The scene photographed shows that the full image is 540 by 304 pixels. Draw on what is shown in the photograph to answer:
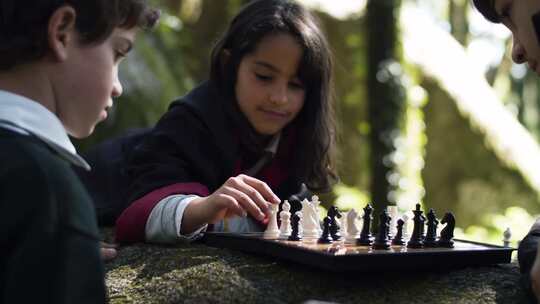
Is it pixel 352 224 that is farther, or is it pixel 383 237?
pixel 352 224

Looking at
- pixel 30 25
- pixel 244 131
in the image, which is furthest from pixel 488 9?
pixel 30 25

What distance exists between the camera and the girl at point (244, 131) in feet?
8.03

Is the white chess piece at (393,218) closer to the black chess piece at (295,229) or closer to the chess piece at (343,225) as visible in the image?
the chess piece at (343,225)

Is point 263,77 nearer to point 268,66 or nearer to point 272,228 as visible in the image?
point 268,66

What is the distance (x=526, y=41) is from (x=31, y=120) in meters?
1.33

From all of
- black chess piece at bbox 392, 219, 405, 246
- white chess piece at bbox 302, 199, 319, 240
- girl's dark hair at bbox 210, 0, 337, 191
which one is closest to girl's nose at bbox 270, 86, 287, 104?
girl's dark hair at bbox 210, 0, 337, 191

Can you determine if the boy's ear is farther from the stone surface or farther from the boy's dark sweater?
the stone surface

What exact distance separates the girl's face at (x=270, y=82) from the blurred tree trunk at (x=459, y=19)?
48.1 feet

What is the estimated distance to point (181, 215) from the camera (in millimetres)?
2289

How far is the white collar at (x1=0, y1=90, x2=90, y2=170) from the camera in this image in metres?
1.41

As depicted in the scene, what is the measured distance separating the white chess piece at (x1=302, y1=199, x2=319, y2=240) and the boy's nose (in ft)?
2.61

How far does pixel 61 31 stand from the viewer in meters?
1.50

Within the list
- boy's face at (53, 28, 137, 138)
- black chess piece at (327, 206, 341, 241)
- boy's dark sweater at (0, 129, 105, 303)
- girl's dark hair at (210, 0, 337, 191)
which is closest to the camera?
boy's dark sweater at (0, 129, 105, 303)

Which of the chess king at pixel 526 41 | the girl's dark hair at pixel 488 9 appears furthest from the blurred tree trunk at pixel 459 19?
the chess king at pixel 526 41
